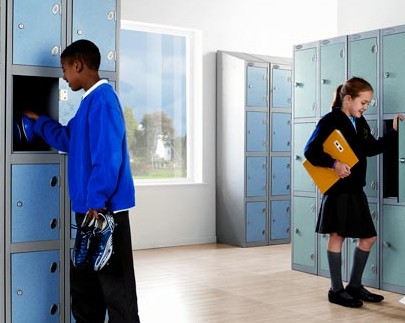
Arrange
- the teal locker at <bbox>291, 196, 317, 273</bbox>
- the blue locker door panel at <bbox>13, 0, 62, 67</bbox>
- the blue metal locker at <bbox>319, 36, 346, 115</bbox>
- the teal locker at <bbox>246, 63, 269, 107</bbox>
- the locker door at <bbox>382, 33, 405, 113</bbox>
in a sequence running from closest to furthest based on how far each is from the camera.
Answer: the blue locker door panel at <bbox>13, 0, 62, 67</bbox> < the locker door at <bbox>382, 33, 405, 113</bbox> < the blue metal locker at <bbox>319, 36, 346, 115</bbox> < the teal locker at <bbox>291, 196, 317, 273</bbox> < the teal locker at <bbox>246, 63, 269, 107</bbox>

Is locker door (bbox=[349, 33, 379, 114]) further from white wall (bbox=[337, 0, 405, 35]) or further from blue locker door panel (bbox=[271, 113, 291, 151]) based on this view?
blue locker door panel (bbox=[271, 113, 291, 151])

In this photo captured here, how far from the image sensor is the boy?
2.92 meters

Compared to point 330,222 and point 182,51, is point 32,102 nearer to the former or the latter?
point 330,222

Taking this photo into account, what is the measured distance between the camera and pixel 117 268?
10.0 feet

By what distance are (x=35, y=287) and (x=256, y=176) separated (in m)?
4.20

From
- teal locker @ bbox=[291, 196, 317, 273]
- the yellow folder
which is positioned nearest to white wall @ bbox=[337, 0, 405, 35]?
teal locker @ bbox=[291, 196, 317, 273]

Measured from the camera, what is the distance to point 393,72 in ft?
15.5

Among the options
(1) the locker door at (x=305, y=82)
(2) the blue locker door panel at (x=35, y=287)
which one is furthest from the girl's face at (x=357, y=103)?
(2) the blue locker door panel at (x=35, y=287)

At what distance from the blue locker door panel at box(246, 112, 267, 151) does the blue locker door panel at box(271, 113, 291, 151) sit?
0.11 meters

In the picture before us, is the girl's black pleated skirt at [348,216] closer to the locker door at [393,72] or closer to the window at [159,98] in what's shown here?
the locker door at [393,72]

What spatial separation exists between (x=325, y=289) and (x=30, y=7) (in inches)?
116

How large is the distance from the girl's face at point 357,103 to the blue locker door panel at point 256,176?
2.79 meters

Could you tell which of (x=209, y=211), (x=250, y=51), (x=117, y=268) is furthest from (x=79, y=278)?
(x=250, y=51)

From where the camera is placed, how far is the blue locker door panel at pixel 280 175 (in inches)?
291
